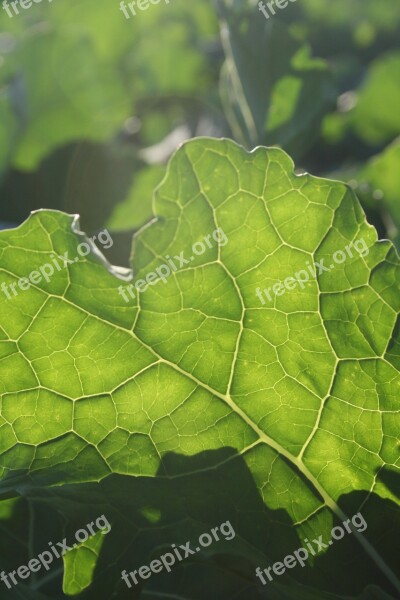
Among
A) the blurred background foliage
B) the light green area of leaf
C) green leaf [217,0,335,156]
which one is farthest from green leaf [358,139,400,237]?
the light green area of leaf

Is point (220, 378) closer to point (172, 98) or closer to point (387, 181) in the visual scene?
point (387, 181)

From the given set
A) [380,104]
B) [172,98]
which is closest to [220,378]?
[380,104]

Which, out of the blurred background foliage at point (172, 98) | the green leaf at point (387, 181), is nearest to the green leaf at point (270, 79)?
the blurred background foliage at point (172, 98)

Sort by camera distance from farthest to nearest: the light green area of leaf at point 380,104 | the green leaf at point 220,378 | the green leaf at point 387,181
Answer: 1. the light green area of leaf at point 380,104
2. the green leaf at point 387,181
3. the green leaf at point 220,378

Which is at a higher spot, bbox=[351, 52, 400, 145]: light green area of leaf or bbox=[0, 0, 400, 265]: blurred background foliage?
bbox=[0, 0, 400, 265]: blurred background foliage

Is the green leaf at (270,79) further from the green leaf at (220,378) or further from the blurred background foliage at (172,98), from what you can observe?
the green leaf at (220,378)

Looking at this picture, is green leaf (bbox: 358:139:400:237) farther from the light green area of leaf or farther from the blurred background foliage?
the light green area of leaf
